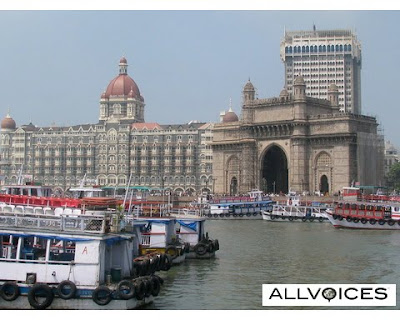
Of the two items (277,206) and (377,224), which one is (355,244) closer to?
(377,224)

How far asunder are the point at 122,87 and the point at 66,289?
97.9 meters

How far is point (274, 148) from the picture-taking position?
86.6 metres

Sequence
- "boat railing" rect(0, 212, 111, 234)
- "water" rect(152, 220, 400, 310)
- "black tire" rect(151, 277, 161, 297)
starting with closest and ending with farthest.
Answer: "boat railing" rect(0, 212, 111, 234) < "black tire" rect(151, 277, 161, 297) < "water" rect(152, 220, 400, 310)

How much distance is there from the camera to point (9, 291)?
68.5ft

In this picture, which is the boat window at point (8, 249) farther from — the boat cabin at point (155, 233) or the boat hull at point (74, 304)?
the boat cabin at point (155, 233)

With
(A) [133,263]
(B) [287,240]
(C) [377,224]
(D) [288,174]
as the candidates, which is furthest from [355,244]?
(D) [288,174]

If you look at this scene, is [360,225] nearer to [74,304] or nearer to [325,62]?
[74,304]

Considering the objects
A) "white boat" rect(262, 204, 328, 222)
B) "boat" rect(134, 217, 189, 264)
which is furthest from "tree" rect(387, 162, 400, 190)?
"boat" rect(134, 217, 189, 264)

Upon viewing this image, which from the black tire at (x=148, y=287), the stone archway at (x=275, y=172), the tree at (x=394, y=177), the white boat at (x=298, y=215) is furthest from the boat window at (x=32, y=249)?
the tree at (x=394, y=177)

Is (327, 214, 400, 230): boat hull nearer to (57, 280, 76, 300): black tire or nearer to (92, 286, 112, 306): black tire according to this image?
(92, 286, 112, 306): black tire

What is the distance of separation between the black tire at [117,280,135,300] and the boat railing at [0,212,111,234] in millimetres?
1549

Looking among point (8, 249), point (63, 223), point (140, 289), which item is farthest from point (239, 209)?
point (140, 289)

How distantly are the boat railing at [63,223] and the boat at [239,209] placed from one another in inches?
1937

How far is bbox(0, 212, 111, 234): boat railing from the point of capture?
838 inches
